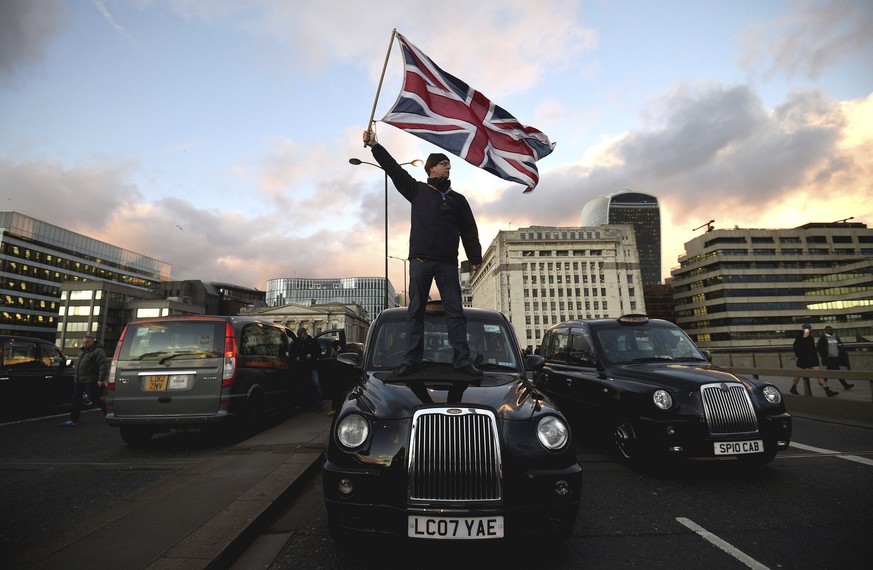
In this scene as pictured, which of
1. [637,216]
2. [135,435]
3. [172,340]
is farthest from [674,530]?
[637,216]

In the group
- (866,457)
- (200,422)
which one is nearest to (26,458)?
(200,422)

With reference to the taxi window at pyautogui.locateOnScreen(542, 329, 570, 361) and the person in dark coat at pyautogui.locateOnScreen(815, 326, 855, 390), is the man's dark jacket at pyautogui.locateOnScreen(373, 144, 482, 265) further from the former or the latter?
the person in dark coat at pyautogui.locateOnScreen(815, 326, 855, 390)

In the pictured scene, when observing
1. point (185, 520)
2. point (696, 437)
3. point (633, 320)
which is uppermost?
point (633, 320)

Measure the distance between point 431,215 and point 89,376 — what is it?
28.3 ft

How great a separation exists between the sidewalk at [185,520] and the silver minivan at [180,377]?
131 cm

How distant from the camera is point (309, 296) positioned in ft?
466

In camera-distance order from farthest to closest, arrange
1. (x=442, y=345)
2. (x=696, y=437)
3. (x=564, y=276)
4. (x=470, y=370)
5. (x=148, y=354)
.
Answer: (x=564, y=276)
(x=148, y=354)
(x=696, y=437)
(x=442, y=345)
(x=470, y=370)

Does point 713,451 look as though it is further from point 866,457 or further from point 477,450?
point 477,450

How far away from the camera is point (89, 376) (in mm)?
8430

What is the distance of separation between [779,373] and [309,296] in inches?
5583

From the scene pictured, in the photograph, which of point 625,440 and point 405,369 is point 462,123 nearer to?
point 405,369

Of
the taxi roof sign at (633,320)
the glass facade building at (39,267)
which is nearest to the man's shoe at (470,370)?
the taxi roof sign at (633,320)

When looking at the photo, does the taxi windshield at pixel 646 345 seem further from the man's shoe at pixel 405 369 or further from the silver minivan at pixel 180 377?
the silver minivan at pixel 180 377

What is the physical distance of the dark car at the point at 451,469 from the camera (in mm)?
2402
